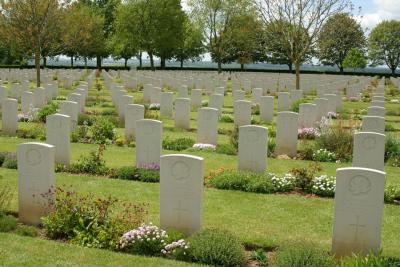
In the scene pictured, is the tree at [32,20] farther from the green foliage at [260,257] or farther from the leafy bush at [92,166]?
the green foliage at [260,257]

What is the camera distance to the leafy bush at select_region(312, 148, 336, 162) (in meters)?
13.3

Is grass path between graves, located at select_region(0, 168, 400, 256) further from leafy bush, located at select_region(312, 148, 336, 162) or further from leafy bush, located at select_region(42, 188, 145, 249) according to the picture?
leafy bush, located at select_region(312, 148, 336, 162)

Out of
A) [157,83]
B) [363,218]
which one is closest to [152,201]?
[363,218]

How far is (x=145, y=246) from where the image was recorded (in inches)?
285

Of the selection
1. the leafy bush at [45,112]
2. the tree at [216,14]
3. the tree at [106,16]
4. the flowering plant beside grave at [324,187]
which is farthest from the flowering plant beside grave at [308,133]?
the tree at [106,16]

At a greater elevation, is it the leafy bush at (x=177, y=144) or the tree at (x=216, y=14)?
the tree at (x=216, y=14)

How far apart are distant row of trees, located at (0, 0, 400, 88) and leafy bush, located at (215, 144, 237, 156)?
10.6 meters

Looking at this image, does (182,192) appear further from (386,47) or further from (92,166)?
(386,47)

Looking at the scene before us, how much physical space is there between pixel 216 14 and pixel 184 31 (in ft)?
17.8

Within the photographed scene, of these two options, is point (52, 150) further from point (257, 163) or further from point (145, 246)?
point (257, 163)

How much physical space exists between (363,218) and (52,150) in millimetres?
4662

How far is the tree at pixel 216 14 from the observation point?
189 ft

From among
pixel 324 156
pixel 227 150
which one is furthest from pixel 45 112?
pixel 324 156

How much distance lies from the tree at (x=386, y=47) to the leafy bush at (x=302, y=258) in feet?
232
